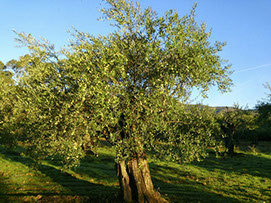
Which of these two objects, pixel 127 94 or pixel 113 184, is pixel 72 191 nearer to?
pixel 113 184

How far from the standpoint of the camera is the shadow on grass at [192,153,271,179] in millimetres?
36931

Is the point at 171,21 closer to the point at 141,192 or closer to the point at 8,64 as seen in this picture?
the point at 141,192

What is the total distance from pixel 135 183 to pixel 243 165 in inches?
1347

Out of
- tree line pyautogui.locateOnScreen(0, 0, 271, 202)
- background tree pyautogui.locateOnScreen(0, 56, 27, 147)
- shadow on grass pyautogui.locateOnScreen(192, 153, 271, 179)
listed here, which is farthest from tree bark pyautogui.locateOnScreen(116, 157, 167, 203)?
shadow on grass pyautogui.locateOnScreen(192, 153, 271, 179)

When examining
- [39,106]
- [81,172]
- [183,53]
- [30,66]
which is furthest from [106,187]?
[183,53]

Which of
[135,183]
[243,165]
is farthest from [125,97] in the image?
[243,165]

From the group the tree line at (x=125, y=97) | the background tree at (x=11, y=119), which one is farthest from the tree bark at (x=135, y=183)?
the background tree at (x=11, y=119)

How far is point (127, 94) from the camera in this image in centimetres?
1472

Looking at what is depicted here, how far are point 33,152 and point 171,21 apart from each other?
16280 mm

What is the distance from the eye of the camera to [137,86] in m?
16.6

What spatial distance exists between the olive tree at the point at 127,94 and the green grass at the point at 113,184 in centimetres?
296

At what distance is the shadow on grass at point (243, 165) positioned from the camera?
36.9 metres

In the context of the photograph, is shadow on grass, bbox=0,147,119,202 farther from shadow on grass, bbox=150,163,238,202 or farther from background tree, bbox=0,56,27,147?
shadow on grass, bbox=150,163,238,202

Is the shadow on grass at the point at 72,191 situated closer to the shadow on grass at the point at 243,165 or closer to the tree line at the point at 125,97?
the tree line at the point at 125,97
